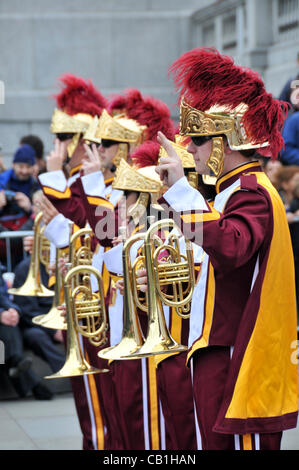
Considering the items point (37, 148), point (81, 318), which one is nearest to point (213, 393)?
point (81, 318)

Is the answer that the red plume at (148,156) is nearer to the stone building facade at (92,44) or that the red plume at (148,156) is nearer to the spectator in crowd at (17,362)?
the spectator in crowd at (17,362)

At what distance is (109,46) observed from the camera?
13336mm

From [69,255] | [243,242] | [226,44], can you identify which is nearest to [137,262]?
[243,242]

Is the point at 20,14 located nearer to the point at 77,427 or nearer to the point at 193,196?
the point at 77,427

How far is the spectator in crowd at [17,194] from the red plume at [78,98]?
1338mm

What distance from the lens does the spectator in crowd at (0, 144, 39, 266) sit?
26.9 feet

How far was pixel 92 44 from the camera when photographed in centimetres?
1328

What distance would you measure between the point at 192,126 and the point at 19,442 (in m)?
3.30

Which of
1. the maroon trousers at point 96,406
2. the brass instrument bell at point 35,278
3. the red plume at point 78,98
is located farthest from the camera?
the red plume at point 78,98

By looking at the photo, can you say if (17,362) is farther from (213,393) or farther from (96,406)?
(213,393)

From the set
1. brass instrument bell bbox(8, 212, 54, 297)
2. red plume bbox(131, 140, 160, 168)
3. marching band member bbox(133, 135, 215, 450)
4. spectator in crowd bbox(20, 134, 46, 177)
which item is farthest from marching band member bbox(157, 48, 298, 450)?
spectator in crowd bbox(20, 134, 46, 177)

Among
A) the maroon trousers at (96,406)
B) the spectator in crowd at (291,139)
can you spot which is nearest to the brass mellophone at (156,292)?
the maroon trousers at (96,406)

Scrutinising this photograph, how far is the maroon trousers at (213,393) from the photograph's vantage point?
356cm

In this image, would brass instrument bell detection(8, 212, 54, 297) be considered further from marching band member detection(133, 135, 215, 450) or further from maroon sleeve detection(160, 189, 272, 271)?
maroon sleeve detection(160, 189, 272, 271)
